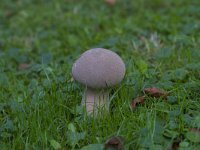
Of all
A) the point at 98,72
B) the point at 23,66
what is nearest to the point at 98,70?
the point at 98,72

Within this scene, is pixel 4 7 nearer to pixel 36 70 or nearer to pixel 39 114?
pixel 36 70

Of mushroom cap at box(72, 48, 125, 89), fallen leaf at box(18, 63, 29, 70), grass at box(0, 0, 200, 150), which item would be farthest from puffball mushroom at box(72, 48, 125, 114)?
fallen leaf at box(18, 63, 29, 70)

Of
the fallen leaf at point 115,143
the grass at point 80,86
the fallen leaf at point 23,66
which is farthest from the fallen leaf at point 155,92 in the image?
the fallen leaf at point 23,66

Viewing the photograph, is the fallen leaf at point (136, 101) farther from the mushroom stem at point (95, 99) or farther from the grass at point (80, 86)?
the mushroom stem at point (95, 99)

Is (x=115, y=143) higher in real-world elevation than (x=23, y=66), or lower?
lower

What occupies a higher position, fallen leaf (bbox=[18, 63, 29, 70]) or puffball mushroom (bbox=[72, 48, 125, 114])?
puffball mushroom (bbox=[72, 48, 125, 114])

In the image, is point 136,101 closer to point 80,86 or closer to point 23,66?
point 80,86

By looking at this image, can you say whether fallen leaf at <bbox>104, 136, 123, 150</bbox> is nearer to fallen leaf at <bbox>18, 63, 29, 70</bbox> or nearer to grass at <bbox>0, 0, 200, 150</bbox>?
grass at <bbox>0, 0, 200, 150</bbox>
